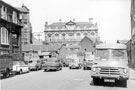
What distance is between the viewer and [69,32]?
102 metres

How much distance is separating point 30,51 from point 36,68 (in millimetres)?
34600

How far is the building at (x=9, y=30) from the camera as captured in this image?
3166cm

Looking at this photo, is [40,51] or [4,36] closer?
[4,36]

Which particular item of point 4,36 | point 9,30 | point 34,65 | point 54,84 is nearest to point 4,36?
point 4,36

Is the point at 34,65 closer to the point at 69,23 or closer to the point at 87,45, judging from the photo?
the point at 87,45

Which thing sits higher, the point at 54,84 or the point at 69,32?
the point at 69,32

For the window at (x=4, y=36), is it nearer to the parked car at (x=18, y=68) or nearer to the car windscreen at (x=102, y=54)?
the parked car at (x=18, y=68)

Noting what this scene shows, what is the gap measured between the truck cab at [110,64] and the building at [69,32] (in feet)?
284

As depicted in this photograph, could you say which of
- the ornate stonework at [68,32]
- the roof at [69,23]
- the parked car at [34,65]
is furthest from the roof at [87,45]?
the parked car at [34,65]

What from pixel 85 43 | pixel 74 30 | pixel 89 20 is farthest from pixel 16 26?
pixel 89 20

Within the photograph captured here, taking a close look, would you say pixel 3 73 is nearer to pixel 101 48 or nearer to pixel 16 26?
pixel 101 48

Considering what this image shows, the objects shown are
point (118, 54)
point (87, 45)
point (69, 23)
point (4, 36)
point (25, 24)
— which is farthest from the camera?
point (69, 23)

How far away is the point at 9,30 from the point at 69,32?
69207 mm

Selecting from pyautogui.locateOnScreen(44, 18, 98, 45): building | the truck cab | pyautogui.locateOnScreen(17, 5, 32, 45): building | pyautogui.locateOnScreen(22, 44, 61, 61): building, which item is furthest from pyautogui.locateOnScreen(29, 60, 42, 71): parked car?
pyautogui.locateOnScreen(44, 18, 98, 45): building
